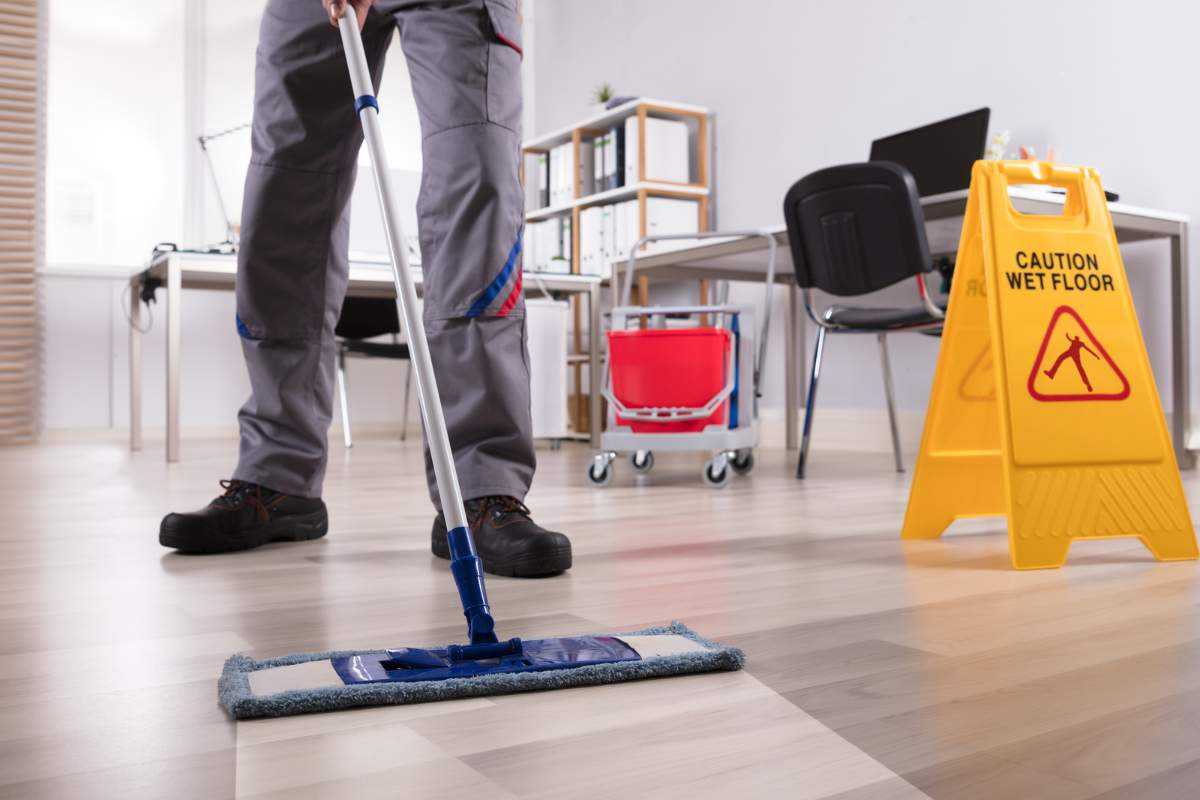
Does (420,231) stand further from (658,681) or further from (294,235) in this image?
(658,681)

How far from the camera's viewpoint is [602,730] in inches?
27.6

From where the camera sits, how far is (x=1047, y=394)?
1.45m

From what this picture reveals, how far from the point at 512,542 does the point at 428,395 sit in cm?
41

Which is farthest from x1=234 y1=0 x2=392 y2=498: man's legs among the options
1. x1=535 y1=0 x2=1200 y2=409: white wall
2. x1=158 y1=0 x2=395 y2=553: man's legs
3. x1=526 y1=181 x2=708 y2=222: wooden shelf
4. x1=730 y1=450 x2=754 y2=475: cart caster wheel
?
x1=526 y1=181 x2=708 y2=222: wooden shelf

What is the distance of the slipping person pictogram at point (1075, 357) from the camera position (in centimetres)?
146

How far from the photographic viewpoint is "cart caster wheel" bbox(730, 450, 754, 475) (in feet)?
9.80

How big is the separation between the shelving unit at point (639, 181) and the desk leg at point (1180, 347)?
2.02 metres

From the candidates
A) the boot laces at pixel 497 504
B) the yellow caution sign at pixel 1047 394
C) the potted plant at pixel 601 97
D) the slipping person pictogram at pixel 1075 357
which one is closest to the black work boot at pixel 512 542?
the boot laces at pixel 497 504

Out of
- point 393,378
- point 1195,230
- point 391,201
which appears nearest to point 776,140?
point 1195,230

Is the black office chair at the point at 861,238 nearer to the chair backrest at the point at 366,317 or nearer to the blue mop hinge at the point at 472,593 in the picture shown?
the blue mop hinge at the point at 472,593

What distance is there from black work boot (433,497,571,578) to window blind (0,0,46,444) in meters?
4.38

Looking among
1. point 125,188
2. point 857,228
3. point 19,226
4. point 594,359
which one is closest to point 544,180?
Result: point 594,359

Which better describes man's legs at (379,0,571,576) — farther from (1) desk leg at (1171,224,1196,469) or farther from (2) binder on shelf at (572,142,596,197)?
(2) binder on shelf at (572,142,596,197)

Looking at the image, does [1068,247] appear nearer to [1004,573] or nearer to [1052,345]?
[1052,345]
